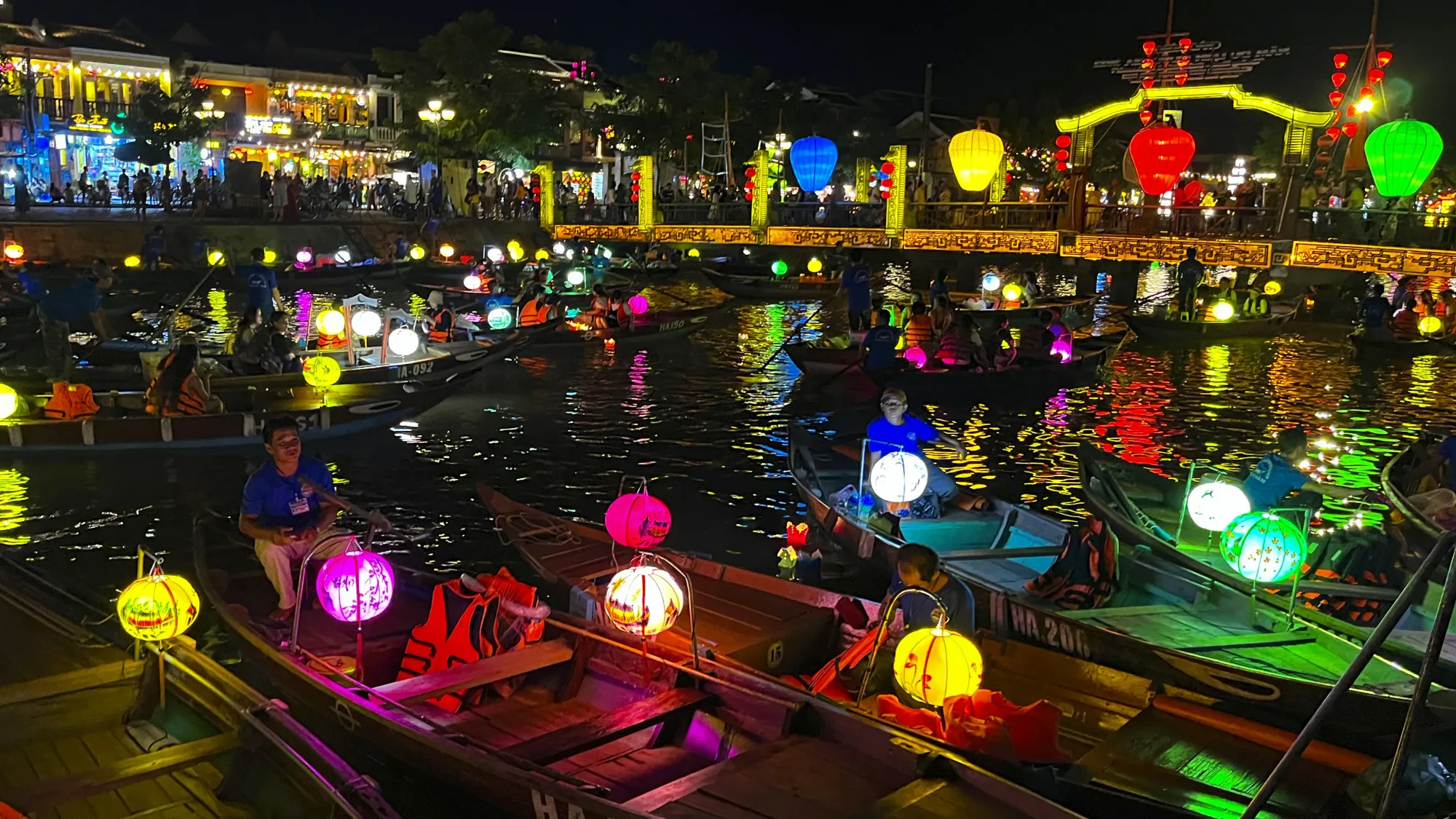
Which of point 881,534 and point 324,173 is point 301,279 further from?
Result: point 881,534

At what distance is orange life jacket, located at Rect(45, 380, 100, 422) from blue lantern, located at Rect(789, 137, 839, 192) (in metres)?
20.3

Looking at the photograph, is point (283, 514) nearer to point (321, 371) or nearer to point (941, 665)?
point (941, 665)

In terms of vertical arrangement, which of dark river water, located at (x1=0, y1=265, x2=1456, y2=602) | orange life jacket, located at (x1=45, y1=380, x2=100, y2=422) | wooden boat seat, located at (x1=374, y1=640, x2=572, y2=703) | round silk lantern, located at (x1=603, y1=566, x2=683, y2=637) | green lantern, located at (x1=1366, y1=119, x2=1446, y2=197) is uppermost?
green lantern, located at (x1=1366, y1=119, x2=1446, y2=197)

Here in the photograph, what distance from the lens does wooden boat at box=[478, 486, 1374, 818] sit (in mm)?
6176

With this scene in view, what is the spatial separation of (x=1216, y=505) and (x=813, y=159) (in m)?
22.8

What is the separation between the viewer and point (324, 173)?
2196 inches

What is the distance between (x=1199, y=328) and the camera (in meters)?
28.5

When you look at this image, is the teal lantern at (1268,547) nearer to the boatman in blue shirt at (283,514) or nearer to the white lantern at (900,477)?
the white lantern at (900,477)

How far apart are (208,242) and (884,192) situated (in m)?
23.5

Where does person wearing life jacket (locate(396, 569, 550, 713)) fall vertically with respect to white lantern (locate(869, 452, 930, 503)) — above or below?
below

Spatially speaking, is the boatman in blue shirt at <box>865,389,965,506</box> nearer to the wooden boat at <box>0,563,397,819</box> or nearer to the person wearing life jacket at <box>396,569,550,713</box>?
the person wearing life jacket at <box>396,569,550,713</box>

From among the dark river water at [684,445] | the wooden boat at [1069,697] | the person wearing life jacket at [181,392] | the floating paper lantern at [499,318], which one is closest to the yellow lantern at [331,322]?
the dark river water at [684,445]

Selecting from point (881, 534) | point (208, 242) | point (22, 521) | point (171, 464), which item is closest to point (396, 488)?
point (171, 464)

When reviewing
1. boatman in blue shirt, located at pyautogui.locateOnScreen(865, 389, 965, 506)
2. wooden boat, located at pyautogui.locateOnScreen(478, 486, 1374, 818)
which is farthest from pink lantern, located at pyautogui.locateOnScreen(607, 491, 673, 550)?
boatman in blue shirt, located at pyautogui.locateOnScreen(865, 389, 965, 506)
